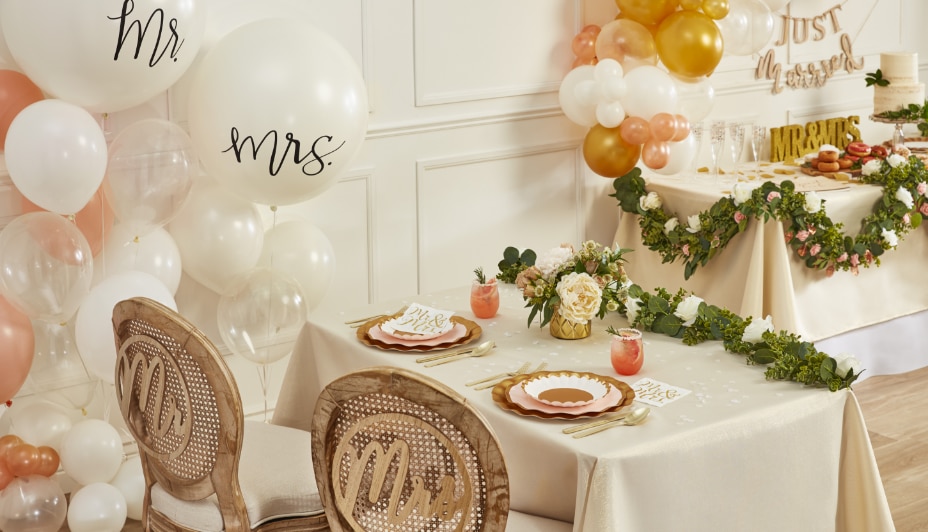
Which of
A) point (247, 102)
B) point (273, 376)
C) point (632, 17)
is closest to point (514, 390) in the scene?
point (247, 102)

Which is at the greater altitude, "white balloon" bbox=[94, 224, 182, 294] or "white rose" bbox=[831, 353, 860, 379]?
"white balloon" bbox=[94, 224, 182, 294]

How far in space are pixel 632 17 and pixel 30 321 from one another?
2.54 m

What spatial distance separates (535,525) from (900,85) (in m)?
3.47

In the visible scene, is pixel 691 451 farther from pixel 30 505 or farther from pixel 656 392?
pixel 30 505

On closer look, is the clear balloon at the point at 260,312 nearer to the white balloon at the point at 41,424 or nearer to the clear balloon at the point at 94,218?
the clear balloon at the point at 94,218

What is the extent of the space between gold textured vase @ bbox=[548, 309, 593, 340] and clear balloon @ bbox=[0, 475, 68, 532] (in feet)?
5.10

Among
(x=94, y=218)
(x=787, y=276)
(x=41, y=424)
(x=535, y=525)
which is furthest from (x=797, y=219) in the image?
(x=41, y=424)

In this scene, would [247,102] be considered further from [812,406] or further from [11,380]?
[812,406]

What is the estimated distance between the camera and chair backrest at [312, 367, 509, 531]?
1803 millimetres

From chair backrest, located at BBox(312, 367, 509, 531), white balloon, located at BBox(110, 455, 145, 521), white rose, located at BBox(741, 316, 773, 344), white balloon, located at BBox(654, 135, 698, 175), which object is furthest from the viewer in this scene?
white balloon, located at BBox(654, 135, 698, 175)

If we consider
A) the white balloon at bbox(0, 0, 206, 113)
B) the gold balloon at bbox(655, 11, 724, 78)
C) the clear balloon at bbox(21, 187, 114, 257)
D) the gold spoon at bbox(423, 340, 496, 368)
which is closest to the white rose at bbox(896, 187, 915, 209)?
the gold balloon at bbox(655, 11, 724, 78)

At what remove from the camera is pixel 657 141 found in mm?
4133

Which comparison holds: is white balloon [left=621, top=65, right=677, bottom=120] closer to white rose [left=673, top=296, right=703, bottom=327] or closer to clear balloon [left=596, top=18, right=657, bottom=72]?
clear balloon [left=596, top=18, right=657, bottom=72]

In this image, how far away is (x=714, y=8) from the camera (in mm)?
4238
